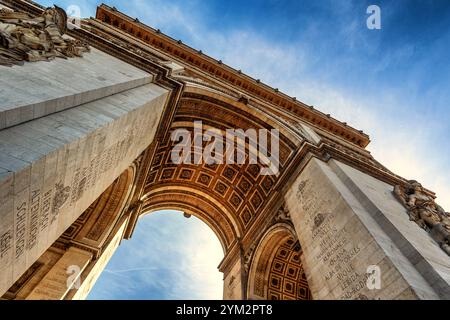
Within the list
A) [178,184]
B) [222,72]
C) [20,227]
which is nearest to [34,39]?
[20,227]

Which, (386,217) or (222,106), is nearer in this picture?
(386,217)

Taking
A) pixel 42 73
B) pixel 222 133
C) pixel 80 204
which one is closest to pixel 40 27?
pixel 42 73

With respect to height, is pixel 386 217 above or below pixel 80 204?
above

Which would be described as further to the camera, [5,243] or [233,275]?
[233,275]

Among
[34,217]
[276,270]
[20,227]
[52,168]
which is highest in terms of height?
[276,270]

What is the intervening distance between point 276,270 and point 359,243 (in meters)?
9.05

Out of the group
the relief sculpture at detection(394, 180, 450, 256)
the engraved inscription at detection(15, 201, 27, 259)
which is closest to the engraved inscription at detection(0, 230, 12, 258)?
the engraved inscription at detection(15, 201, 27, 259)

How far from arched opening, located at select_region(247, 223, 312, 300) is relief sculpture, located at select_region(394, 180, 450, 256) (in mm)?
5273

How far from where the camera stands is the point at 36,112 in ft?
16.0

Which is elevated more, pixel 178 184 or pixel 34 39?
pixel 178 184

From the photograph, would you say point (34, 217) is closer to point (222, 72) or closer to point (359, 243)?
point (359, 243)

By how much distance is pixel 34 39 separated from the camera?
6.49 meters
